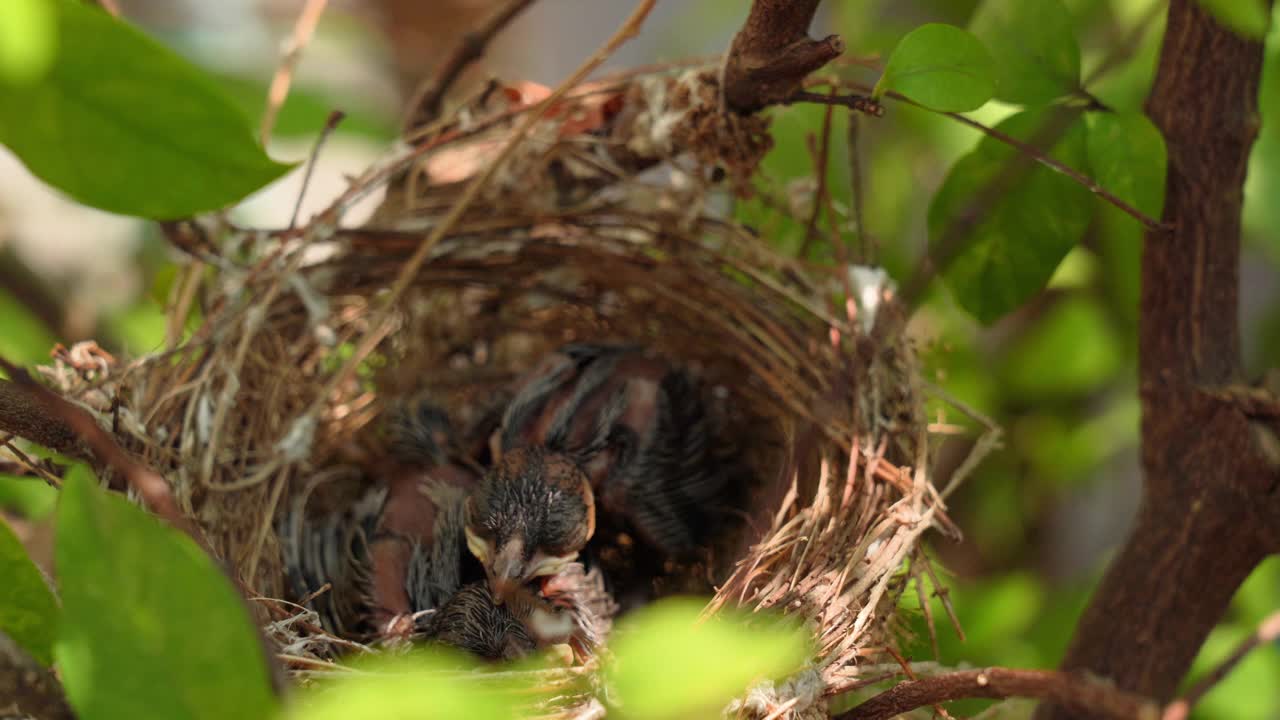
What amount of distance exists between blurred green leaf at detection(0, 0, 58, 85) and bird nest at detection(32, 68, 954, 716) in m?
0.44

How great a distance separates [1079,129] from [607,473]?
0.57 m

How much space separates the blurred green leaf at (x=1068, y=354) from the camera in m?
1.41

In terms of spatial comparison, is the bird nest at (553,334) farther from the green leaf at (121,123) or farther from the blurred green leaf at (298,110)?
the green leaf at (121,123)

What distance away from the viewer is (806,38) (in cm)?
71

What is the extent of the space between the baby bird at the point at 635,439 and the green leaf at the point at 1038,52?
49 centimetres

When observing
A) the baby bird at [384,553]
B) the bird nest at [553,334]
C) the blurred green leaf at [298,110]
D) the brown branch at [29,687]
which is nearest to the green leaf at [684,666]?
the brown branch at [29,687]

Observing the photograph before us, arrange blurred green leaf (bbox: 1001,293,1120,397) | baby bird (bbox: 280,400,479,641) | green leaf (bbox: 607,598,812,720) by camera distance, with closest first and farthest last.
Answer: green leaf (bbox: 607,598,812,720)
baby bird (bbox: 280,400,479,641)
blurred green leaf (bbox: 1001,293,1120,397)

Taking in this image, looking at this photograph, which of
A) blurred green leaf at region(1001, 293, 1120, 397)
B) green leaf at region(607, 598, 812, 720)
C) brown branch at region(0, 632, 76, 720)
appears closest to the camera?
green leaf at region(607, 598, 812, 720)

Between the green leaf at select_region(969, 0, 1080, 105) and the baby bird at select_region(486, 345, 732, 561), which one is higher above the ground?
the green leaf at select_region(969, 0, 1080, 105)

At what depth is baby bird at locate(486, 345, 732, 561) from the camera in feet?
3.44

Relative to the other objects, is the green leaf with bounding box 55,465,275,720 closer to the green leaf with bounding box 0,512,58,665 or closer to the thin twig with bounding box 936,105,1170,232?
the green leaf with bounding box 0,512,58,665

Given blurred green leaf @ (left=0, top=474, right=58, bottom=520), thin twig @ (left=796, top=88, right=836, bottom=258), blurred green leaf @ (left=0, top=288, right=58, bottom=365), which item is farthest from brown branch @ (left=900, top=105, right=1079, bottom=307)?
blurred green leaf @ (left=0, top=288, right=58, bottom=365)

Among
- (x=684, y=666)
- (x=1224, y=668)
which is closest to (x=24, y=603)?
(x=684, y=666)

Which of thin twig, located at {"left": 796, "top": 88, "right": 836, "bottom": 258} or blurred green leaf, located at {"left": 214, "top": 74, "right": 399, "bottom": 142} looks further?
blurred green leaf, located at {"left": 214, "top": 74, "right": 399, "bottom": 142}
